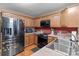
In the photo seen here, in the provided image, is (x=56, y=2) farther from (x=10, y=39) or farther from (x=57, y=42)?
(x=10, y=39)

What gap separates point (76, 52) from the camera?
5.13 feet

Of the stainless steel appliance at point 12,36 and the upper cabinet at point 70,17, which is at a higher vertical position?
the upper cabinet at point 70,17

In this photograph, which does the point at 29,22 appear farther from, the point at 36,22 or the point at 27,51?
the point at 27,51

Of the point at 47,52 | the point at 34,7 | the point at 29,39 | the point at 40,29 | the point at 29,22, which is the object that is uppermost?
the point at 34,7

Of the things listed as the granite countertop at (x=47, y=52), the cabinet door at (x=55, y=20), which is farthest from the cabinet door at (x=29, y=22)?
the granite countertop at (x=47, y=52)

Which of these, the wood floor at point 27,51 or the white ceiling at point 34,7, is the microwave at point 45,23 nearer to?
the white ceiling at point 34,7

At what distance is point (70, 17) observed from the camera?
159 centimetres

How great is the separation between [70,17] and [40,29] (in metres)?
0.48

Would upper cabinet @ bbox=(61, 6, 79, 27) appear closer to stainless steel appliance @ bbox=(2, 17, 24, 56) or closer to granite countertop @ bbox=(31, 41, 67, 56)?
granite countertop @ bbox=(31, 41, 67, 56)

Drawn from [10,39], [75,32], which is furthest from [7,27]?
[75,32]

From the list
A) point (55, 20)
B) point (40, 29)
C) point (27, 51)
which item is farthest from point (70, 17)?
point (27, 51)

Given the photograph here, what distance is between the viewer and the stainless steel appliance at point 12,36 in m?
1.55

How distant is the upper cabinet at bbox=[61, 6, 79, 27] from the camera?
1.56 m

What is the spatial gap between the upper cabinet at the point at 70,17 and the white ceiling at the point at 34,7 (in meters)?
0.10
